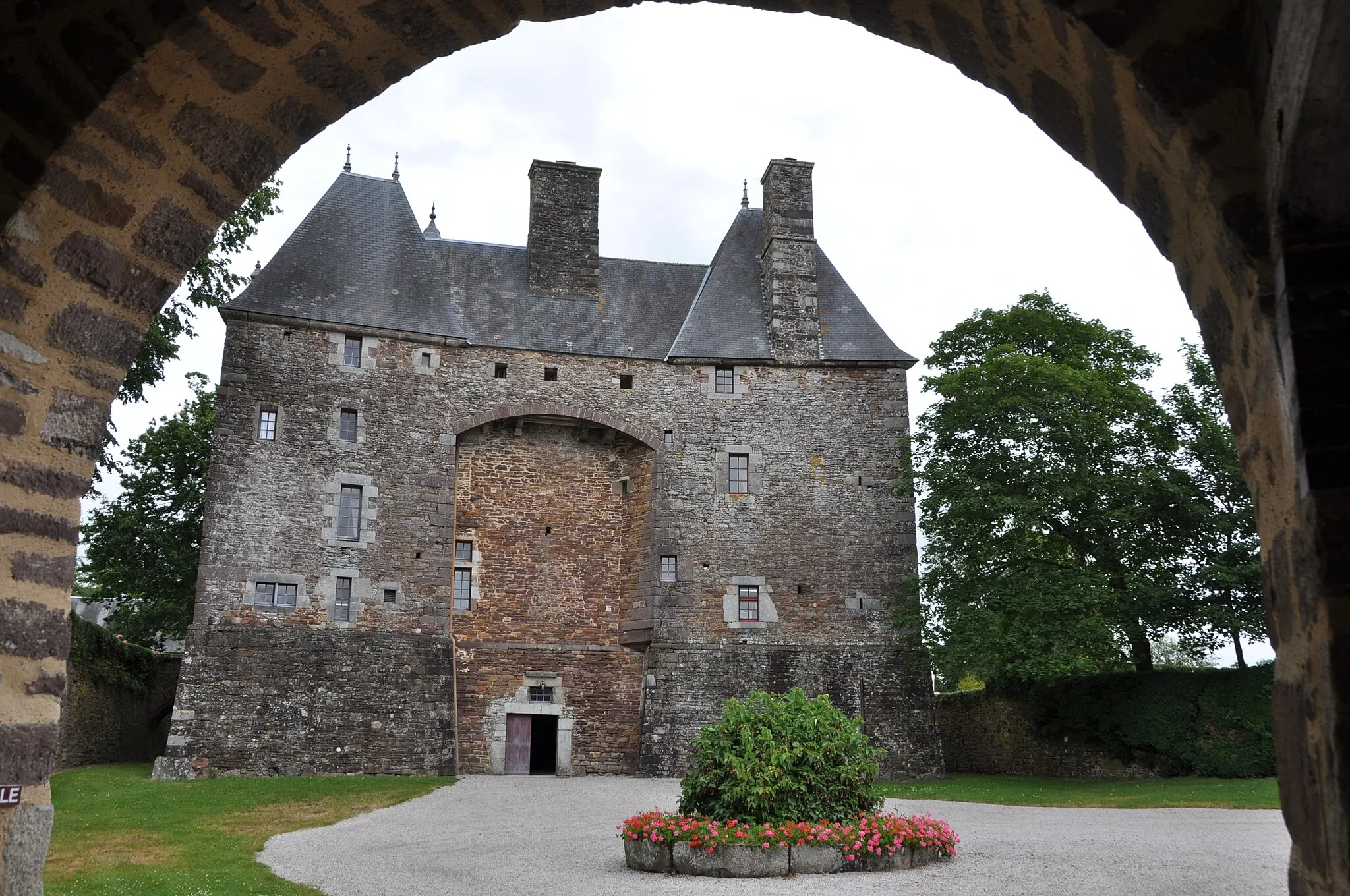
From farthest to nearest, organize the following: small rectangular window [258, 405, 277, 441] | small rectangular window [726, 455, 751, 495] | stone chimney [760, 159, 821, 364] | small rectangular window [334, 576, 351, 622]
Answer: stone chimney [760, 159, 821, 364] → small rectangular window [726, 455, 751, 495] → small rectangular window [258, 405, 277, 441] → small rectangular window [334, 576, 351, 622]

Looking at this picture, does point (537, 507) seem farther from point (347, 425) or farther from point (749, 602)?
point (749, 602)

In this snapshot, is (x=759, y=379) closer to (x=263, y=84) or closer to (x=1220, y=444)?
(x=1220, y=444)

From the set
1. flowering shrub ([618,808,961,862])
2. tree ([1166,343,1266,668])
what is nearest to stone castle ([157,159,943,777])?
tree ([1166,343,1266,668])

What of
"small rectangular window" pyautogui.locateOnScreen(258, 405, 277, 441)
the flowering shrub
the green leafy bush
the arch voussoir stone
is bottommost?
the flowering shrub

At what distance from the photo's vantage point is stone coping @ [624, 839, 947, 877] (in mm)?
8875

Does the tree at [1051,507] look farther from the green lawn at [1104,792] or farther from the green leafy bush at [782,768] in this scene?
the green leafy bush at [782,768]

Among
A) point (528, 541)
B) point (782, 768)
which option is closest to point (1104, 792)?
point (782, 768)

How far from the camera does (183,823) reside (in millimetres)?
12422

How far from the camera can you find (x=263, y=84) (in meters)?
3.16

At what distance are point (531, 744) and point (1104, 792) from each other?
10.7 m

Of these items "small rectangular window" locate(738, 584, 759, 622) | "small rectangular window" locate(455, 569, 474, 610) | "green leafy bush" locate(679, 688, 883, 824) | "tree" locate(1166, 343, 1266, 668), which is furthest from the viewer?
"small rectangular window" locate(738, 584, 759, 622)

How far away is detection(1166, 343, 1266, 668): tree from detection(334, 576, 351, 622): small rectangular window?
15.4 meters

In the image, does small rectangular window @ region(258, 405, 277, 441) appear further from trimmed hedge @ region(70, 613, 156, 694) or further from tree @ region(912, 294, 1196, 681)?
tree @ region(912, 294, 1196, 681)

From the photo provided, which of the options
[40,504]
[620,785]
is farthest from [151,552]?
[40,504]
